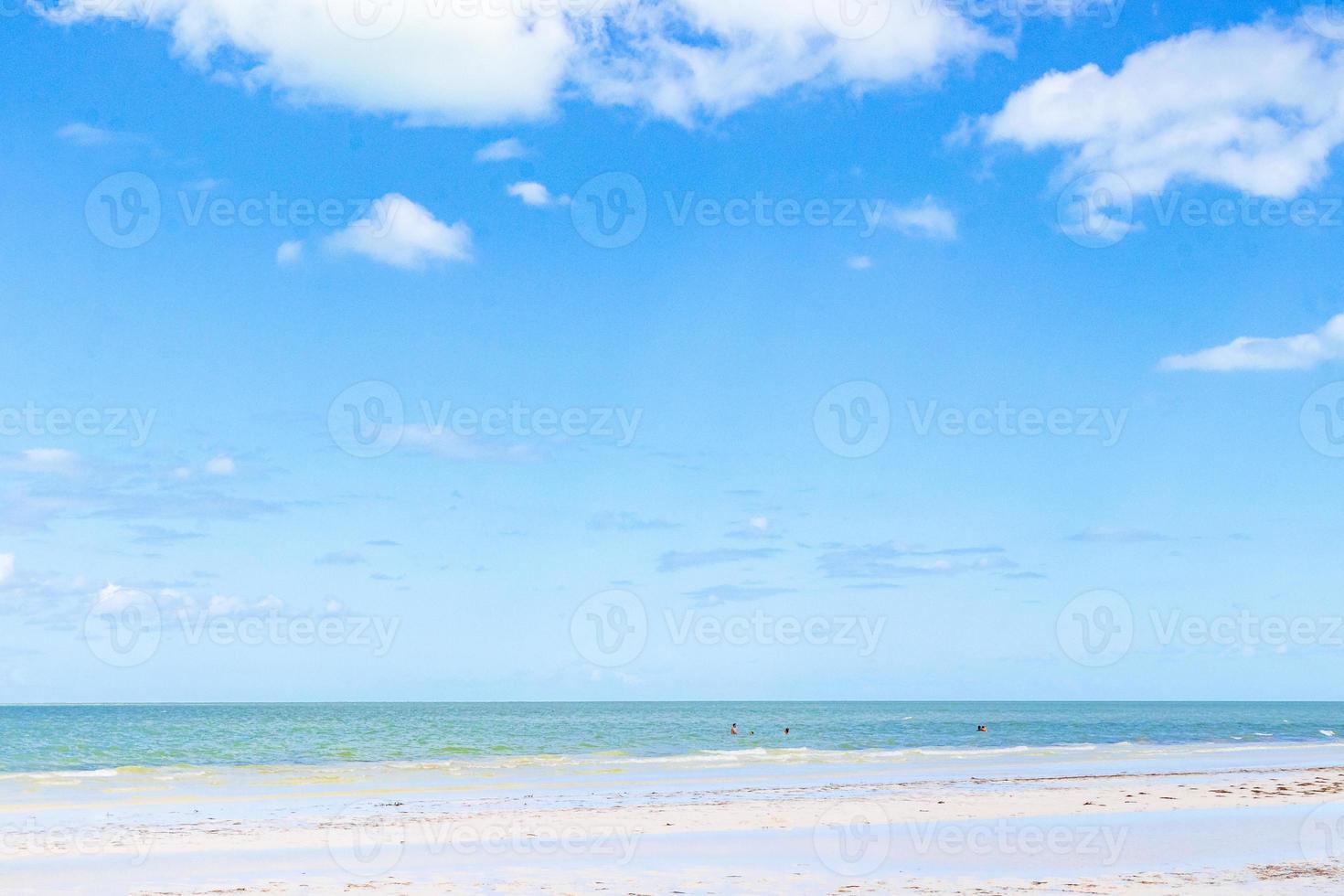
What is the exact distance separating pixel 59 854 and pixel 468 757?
2861 cm

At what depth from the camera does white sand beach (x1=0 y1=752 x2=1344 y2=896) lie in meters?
15.4

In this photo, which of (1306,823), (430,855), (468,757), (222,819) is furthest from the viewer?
(468,757)

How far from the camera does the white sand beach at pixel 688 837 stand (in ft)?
50.4

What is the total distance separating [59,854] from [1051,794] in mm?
21803

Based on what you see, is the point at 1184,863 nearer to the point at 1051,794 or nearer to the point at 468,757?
the point at 1051,794

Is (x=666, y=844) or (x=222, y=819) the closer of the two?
(x=666, y=844)

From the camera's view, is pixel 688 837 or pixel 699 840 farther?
pixel 688 837

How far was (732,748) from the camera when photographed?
172ft

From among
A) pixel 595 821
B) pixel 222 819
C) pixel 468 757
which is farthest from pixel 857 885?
pixel 468 757

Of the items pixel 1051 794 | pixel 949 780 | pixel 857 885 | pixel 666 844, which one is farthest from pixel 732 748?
pixel 857 885

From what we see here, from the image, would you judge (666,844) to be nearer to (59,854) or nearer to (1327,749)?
(59,854)

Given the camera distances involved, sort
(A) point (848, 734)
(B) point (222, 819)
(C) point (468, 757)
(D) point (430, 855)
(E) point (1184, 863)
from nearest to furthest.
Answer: (E) point (1184, 863) → (D) point (430, 855) → (B) point (222, 819) → (C) point (468, 757) → (A) point (848, 734)

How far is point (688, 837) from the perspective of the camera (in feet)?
65.2

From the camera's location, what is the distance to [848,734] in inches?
2830
